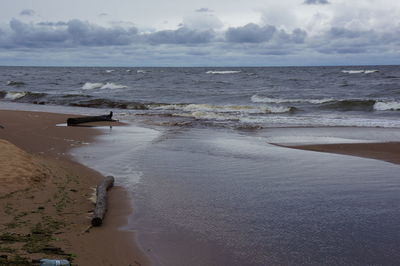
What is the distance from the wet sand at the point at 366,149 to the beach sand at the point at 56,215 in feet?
22.1

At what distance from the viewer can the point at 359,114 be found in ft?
83.7

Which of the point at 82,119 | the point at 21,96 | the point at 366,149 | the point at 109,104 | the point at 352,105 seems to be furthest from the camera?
the point at 21,96

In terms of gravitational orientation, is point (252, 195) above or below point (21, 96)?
above

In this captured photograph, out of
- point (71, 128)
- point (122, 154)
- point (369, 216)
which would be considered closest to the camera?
point (369, 216)

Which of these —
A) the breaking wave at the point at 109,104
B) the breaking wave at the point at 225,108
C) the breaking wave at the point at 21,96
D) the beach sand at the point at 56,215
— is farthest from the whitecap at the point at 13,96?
the beach sand at the point at 56,215

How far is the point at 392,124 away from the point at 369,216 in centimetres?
1466

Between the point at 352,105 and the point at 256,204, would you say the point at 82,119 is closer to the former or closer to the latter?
the point at 256,204

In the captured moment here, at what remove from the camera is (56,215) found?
6176mm

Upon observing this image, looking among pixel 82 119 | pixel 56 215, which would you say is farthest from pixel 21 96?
pixel 56 215

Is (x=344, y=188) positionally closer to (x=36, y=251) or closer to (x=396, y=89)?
(x=36, y=251)

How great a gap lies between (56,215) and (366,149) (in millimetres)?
9431

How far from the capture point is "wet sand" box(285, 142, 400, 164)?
11.9 metres

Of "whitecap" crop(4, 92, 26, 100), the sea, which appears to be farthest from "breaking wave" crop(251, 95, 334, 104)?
"whitecap" crop(4, 92, 26, 100)

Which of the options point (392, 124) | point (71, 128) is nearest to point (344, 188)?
point (71, 128)
